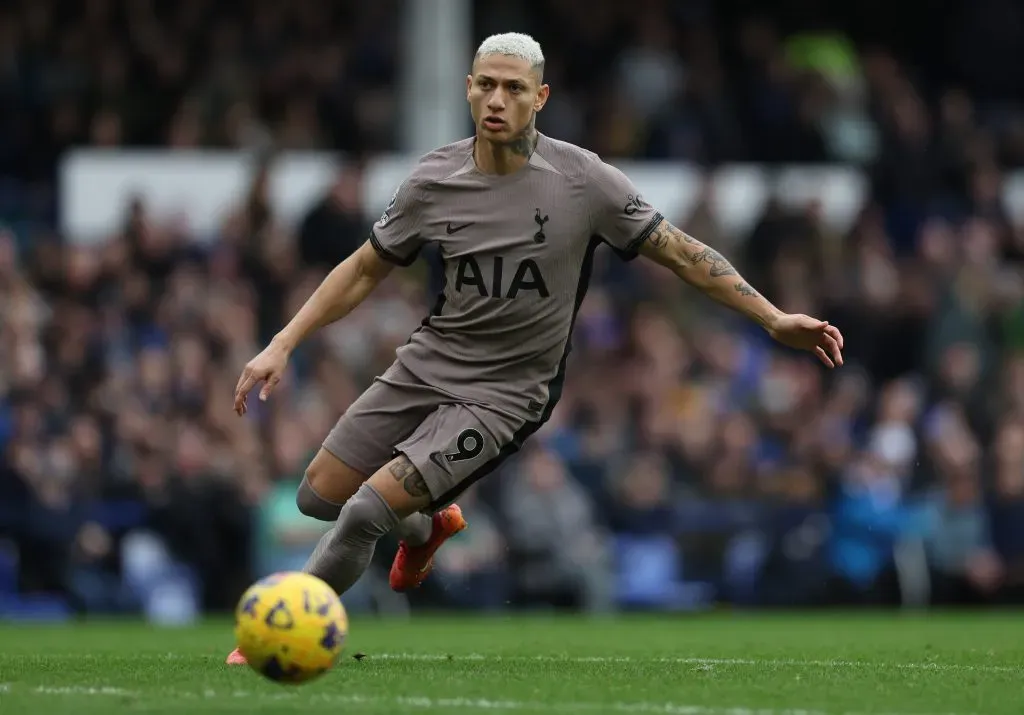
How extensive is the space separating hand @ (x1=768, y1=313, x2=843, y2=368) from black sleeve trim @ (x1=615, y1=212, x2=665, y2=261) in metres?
0.62

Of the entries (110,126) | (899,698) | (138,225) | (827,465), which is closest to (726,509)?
(827,465)

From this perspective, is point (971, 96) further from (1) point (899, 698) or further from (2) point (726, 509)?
(1) point (899, 698)

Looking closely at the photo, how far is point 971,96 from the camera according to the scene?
2294 cm

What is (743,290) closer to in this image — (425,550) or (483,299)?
(483,299)

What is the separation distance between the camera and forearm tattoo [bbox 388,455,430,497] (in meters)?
7.92

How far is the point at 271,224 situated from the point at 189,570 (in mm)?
3493

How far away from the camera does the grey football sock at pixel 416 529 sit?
873cm

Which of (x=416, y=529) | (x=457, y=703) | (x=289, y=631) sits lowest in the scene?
(x=457, y=703)

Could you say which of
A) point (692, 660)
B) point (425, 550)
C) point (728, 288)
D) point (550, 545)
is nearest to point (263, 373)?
point (425, 550)

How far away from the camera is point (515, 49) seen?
26.1 feet

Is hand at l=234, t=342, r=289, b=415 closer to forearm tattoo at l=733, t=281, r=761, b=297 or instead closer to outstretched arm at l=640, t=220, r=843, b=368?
outstretched arm at l=640, t=220, r=843, b=368

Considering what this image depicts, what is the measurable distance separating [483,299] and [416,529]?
4.02 ft

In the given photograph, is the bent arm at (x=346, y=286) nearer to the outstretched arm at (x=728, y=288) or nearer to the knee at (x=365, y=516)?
the knee at (x=365, y=516)

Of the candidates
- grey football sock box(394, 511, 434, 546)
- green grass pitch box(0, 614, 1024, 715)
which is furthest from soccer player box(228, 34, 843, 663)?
green grass pitch box(0, 614, 1024, 715)
